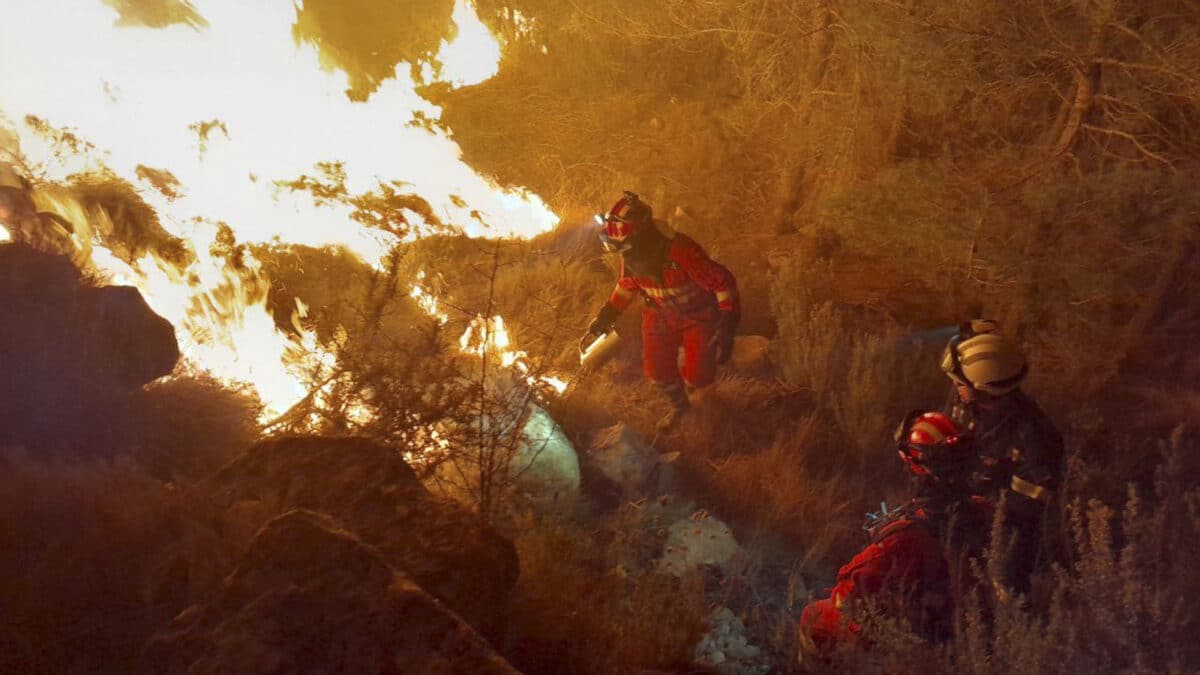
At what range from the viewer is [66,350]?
11.9ft

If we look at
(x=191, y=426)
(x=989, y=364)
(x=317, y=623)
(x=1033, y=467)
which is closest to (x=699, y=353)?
(x=989, y=364)

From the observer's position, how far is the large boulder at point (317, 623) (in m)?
1.86

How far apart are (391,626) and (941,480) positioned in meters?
2.49

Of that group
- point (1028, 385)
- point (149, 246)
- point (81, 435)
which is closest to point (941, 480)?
point (1028, 385)

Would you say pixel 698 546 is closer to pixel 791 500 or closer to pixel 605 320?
pixel 791 500

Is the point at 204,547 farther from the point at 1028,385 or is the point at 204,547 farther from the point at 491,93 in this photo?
the point at 491,93

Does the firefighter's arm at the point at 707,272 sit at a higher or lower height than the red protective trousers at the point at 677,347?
higher

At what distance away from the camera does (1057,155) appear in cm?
520

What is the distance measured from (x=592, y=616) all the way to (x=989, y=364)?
88.8 inches

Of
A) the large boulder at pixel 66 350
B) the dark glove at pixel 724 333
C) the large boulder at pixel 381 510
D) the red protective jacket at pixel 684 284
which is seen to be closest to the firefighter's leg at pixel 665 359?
the red protective jacket at pixel 684 284

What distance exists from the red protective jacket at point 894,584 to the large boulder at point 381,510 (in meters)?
1.41

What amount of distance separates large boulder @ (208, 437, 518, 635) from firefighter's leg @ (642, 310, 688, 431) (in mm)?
2890

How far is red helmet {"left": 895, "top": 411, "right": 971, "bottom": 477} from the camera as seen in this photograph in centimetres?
317

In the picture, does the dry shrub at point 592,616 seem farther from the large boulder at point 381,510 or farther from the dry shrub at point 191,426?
the dry shrub at point 191,426
